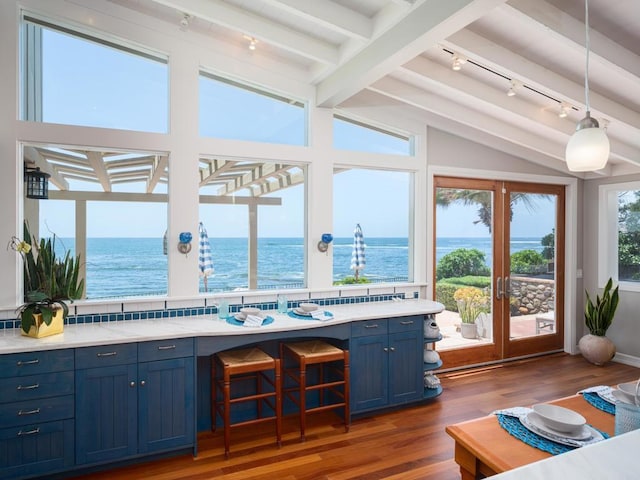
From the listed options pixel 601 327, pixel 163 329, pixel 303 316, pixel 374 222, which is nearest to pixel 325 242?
pixel 374 222

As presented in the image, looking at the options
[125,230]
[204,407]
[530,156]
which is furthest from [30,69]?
[530,156]

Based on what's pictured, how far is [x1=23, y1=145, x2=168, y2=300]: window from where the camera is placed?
10.2 feet

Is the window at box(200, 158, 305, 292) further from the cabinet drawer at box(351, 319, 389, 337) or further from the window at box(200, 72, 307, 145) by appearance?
the cabinet drawer at box(351, 319, 389, 337)

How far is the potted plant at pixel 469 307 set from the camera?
4789 millimetres

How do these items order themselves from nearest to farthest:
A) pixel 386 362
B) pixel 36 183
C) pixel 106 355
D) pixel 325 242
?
1. pixel 106 355
2. pixel 36 183
3. pixel 386 362
4. pixel 325 242

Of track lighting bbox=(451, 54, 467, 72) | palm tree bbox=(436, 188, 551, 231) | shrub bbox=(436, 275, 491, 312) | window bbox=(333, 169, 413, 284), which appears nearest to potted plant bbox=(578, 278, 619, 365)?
palm tree bbox=(436, 188, 551, 231)

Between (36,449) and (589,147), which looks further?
(36,449)

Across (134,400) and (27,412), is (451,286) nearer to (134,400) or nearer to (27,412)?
(134,400)

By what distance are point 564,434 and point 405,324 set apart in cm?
211

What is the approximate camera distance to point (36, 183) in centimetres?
304

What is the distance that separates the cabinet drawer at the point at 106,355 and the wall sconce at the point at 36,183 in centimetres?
122

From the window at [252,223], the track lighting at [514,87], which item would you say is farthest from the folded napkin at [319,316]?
the track lighting at [514,87]

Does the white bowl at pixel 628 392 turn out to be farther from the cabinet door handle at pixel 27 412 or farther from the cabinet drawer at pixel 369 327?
the cabinet door handle at pixel 27 412

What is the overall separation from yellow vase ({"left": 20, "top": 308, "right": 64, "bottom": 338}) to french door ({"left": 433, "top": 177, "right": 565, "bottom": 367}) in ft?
11.4
